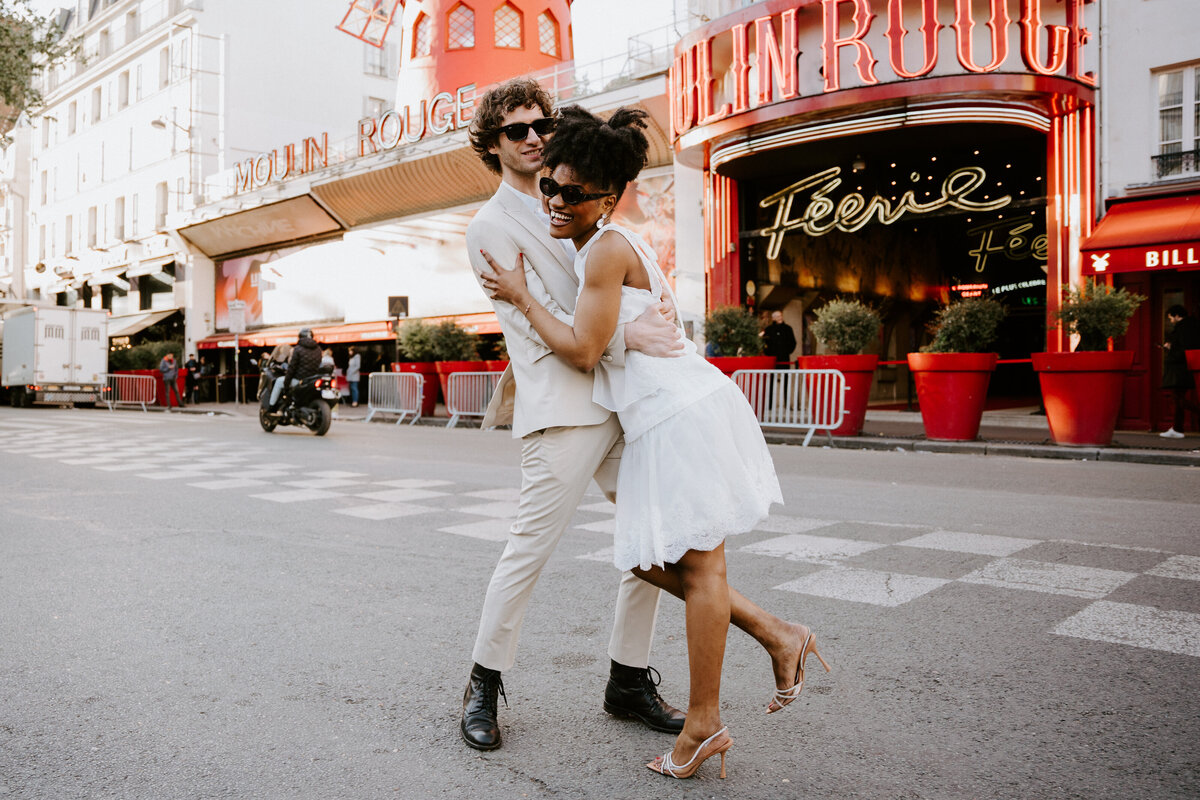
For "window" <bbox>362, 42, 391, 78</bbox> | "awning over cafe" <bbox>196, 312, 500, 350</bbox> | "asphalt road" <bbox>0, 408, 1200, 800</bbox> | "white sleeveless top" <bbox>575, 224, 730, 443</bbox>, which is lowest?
"asphalt road" <bbox>0, 408, 1200, 800</bbox>

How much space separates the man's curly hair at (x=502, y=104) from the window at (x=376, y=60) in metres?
40.2

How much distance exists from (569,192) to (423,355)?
1785 cm

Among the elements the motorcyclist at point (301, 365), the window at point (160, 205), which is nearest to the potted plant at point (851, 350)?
the motorcyclist at point (301, 365)

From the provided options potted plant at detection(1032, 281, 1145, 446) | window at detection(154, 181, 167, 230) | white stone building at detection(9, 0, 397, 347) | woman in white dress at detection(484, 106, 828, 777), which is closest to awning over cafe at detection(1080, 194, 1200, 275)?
potted plant at detection(1032, 281, 1145, 446)

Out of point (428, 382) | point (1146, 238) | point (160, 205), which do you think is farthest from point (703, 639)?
point (160, 205)

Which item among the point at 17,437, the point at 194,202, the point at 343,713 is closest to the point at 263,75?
the point at 194,202

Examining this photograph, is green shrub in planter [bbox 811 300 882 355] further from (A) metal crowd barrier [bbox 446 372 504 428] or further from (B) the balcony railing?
(A) metal crowd barrier [bbox 446 372 504 428]

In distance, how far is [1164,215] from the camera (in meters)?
14.1

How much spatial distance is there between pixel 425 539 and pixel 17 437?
38.0 ft

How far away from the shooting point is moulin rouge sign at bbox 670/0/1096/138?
47.3 ft

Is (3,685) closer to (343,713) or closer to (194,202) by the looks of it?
(343,713)

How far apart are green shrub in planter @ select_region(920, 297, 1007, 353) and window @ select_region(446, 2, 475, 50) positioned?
1948cm

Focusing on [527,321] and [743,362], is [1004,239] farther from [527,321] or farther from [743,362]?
[527,321]

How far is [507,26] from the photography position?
93.0 ft
